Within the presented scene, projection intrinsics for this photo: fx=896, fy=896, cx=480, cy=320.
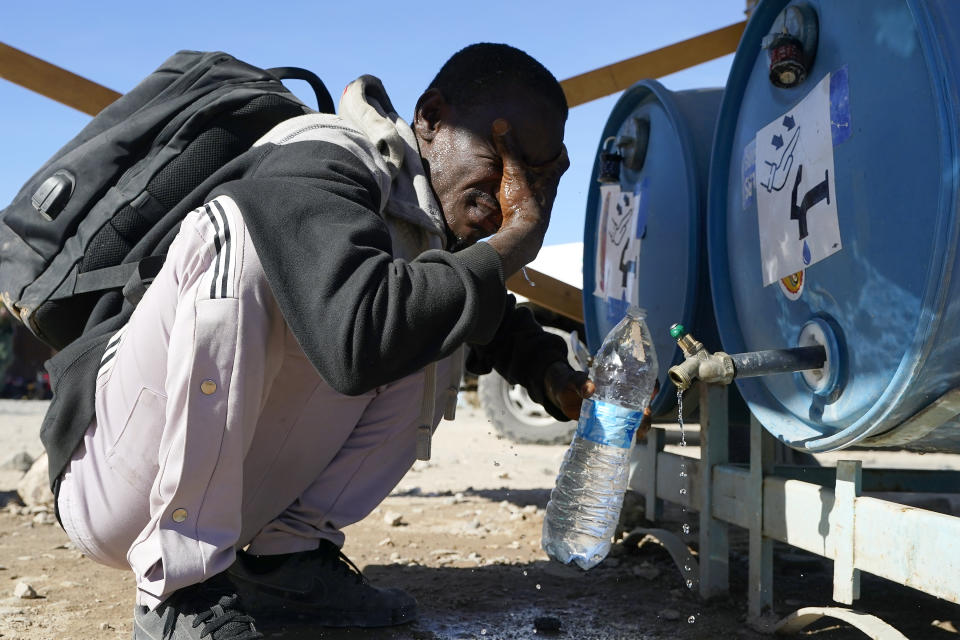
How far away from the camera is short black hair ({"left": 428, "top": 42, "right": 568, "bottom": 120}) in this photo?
1.87m

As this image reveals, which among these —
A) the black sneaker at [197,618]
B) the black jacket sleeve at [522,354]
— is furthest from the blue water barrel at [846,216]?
the black sneaker at [197,618]

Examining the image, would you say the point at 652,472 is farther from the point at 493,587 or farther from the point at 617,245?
the point at 617,245

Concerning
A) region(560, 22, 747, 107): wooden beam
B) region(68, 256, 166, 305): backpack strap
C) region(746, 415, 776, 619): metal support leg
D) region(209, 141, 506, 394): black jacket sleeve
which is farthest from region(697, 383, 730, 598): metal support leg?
region(560, 22, 747, 107): wooden beam

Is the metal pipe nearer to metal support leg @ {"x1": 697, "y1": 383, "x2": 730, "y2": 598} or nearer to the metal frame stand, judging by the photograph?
the metal frame stand

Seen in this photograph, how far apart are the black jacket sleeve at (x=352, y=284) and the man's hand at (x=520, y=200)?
0.11m

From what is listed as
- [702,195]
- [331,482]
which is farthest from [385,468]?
[702,195]

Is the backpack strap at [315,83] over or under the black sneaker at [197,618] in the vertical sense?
over

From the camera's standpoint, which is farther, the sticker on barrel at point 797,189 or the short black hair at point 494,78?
the short black hair at point 494,78

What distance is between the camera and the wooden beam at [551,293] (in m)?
3.26

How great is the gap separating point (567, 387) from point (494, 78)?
714 millimetres

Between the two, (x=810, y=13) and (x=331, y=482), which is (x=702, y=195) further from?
(x=331, y=482)

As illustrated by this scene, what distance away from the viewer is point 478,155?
6.01ft

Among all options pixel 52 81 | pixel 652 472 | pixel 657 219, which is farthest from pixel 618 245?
pixel 52 81

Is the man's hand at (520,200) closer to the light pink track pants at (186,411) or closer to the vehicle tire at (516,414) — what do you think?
the light pink track pants at (186,411)
